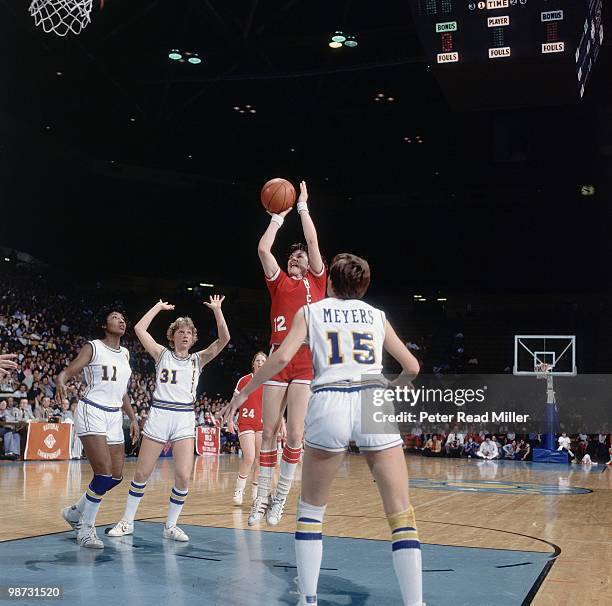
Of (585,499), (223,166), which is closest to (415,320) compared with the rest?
(223,166)

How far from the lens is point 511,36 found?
10.3 metres

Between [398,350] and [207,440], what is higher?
[398,350]

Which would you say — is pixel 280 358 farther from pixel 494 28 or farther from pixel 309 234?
pixel 494 28

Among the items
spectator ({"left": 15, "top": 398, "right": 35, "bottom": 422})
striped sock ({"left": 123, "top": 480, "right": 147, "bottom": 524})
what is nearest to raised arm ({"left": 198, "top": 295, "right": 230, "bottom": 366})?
striped sock ({"left": 123, "top": 480, "right": 147, "bottom": 524})

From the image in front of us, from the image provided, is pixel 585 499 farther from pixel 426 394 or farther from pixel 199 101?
pixel 426 394

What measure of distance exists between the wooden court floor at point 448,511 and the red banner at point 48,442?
1.20 metres

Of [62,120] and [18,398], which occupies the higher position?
[62,120]

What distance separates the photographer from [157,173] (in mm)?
29219

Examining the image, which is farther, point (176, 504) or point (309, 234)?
point (176, 504)

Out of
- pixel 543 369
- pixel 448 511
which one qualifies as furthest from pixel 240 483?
pixel 543 369

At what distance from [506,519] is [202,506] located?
11.4 ft

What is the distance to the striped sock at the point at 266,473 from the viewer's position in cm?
702

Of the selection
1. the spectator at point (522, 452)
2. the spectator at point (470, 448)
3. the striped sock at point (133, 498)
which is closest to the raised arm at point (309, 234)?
the striped sock at point (133, 498)

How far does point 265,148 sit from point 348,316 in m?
22.3
